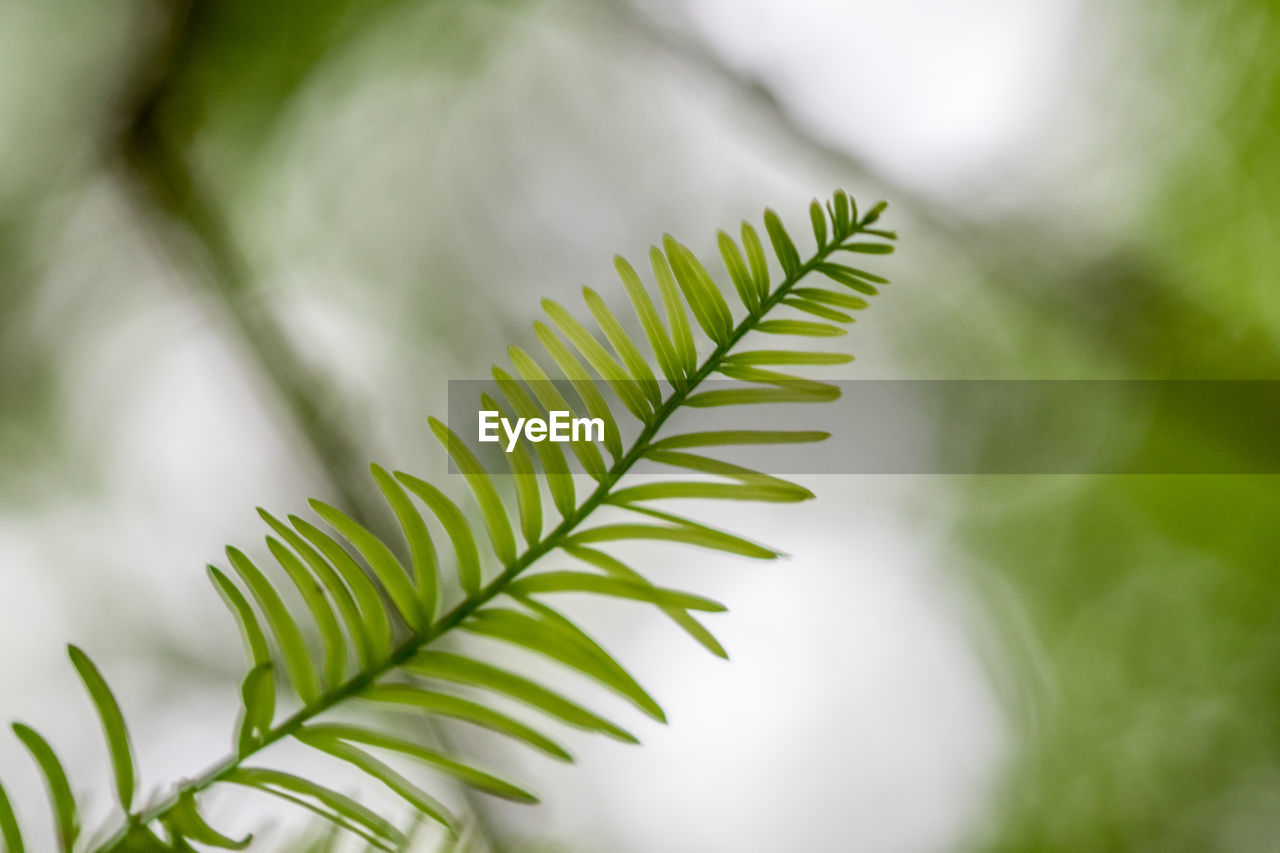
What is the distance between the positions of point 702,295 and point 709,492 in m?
0.05

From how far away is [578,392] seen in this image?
17cm

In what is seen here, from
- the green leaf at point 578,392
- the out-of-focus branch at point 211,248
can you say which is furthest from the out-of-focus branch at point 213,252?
the green leaf at point 578,392

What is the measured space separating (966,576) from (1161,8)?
0.68 meters

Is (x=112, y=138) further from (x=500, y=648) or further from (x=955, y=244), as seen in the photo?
(x=955, y=244)

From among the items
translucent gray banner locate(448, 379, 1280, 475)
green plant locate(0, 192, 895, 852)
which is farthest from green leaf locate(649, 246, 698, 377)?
translucent gray banner locate(448, 379, 1280, 475)

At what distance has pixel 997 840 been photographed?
74cm

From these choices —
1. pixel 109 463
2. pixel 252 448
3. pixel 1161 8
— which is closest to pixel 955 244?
pixel 1161 8

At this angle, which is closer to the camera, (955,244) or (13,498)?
(13,498)

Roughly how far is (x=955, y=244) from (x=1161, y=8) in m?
0.36

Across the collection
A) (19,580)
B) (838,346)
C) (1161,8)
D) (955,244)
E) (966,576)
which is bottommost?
(19,580)

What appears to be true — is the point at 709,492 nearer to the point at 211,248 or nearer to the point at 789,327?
the point at 789,327

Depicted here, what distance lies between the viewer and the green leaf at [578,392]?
17 cm

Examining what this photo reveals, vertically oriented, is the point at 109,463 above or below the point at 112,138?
below

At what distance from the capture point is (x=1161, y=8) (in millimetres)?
821
